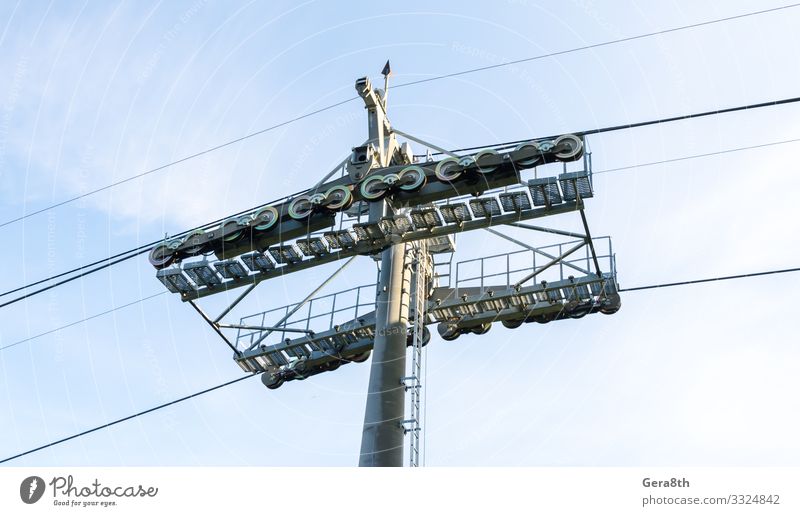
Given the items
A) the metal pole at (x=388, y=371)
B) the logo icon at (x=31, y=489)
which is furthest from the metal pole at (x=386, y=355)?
the logo icon at (x=31, y=489)

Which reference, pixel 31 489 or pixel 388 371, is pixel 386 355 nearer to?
pixel 388 371

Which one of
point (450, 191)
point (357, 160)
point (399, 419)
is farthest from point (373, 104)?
point (399, 419)

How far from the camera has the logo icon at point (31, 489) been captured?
20578mm

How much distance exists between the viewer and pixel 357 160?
32.1 m

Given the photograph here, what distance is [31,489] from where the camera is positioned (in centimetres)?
2073

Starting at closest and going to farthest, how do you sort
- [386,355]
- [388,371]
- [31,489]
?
[31,489] → [388,371] → [386,355]

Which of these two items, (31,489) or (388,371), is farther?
(388,371)

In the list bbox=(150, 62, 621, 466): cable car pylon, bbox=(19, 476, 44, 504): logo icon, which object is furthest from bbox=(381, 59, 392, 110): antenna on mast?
bbox=(19, 476, 44, 504): logo icon

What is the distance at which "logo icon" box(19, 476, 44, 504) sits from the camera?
20578 mm

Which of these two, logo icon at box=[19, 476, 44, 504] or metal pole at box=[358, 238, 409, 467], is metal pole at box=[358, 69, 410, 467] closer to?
metal pole at box=[358, 238, 409, 467]

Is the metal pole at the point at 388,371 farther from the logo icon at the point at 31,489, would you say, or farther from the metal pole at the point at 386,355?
the logo icon at the point at 31,489

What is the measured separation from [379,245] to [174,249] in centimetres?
633

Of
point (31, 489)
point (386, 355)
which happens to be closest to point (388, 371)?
point (386, 355)

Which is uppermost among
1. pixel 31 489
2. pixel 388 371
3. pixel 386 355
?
pixel 386 355
